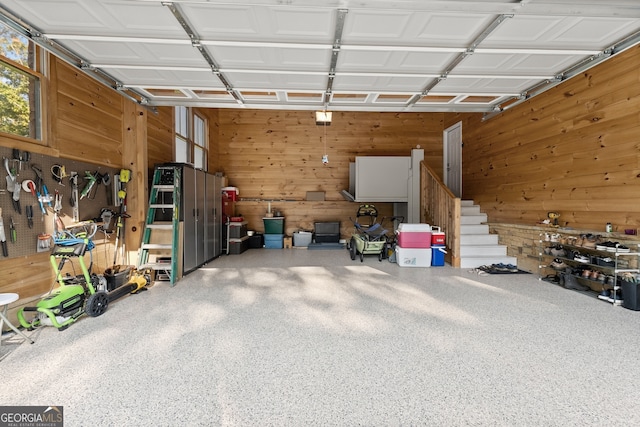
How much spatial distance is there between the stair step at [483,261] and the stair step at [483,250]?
0.11m

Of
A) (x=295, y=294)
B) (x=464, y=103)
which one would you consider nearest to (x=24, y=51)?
(x=295, y=294)

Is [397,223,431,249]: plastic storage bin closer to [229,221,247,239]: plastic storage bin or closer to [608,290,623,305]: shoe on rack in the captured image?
[608,290,623,305]: shoe on rack

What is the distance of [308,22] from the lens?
255 centimetres

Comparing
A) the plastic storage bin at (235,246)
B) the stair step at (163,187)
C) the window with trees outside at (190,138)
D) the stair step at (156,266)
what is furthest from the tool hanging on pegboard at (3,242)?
the plastic storage bin at (235,246)

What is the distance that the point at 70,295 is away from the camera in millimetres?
2951

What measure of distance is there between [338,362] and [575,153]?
481 centimetres

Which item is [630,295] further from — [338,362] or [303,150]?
[303,150]

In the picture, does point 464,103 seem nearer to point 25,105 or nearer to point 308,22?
point 308,22

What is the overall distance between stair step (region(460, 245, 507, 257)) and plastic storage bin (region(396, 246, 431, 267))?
27.7 inches

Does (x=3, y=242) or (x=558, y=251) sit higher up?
(x=3, y=242)

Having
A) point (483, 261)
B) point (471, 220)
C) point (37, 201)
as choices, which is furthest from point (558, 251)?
point (37, 201)

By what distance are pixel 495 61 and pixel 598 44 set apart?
894mm

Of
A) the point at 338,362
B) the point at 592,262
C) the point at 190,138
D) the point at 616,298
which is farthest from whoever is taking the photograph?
the point at 190,138

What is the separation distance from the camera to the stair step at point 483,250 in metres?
5.76
